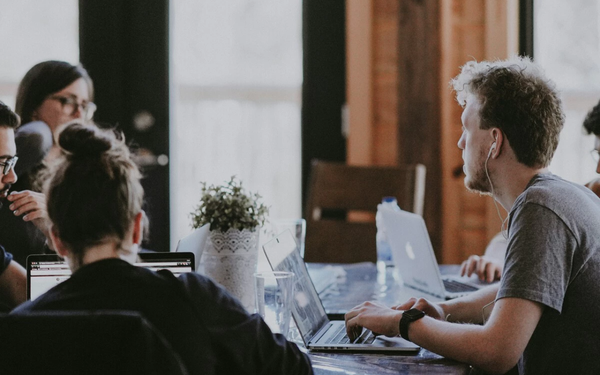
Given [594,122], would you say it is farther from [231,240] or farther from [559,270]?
[231,240]

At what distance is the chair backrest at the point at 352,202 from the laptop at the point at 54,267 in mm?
1396

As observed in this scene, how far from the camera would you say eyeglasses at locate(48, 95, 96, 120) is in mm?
2144

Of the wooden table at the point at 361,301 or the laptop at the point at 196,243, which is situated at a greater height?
the laptop at the point at 196,243

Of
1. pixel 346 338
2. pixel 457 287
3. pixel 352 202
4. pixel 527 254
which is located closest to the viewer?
pixel 527 254

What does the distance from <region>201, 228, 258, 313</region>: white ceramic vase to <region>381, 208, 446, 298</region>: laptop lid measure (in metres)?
0.47

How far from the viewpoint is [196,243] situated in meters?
1.57

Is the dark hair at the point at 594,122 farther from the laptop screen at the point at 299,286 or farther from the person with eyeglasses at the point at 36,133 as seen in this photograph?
the person with eyeglasses at the point at 36,133

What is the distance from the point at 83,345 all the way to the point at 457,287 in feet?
4.62

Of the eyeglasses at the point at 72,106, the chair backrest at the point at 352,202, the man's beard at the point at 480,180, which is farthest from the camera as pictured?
the chair backrest at the point at 352,202

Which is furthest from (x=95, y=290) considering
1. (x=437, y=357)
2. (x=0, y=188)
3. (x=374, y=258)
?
(x=374, y=258)

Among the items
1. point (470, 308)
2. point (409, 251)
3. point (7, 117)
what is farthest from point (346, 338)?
point (7, 117)

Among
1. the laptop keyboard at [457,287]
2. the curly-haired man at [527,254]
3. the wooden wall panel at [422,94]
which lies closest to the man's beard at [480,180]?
the curly-haired man at [527,254]

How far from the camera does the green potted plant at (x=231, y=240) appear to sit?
1675mm

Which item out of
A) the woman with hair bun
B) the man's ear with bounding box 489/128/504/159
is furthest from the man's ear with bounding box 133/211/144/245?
the man's ear with bounding box 489/128/504/159
